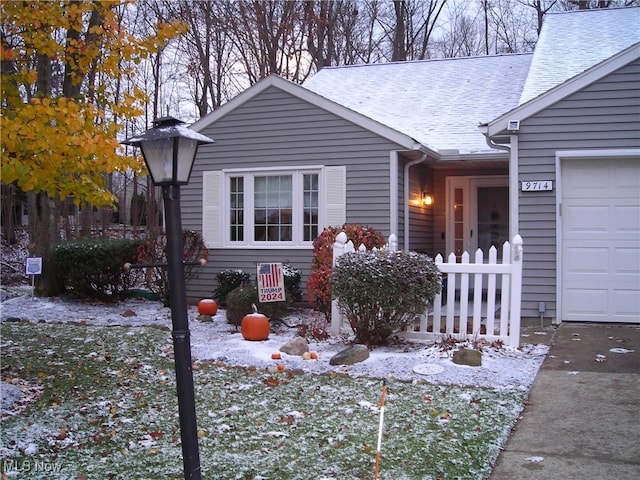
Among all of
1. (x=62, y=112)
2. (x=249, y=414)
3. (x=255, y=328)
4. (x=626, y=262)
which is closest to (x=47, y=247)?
(x=255, y=328)

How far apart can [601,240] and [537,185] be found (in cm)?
111

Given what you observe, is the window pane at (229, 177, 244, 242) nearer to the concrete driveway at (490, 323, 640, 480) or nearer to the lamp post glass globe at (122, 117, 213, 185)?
the concrete driveway at (490, 323, 640, 480)

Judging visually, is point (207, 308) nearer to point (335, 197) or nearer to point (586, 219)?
point (335, 197)

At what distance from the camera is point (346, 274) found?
23.8ft

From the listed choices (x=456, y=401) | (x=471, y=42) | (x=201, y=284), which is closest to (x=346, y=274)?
(x=456, y=401)

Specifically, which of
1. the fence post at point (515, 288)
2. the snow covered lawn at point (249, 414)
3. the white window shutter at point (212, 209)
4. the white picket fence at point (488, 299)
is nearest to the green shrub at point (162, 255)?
the white window shutter at point (212, 209)

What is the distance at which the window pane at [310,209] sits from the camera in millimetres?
11133

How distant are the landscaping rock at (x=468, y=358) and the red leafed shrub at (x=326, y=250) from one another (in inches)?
114

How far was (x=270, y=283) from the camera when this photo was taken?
8727mm

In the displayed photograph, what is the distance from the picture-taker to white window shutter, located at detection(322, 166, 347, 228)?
429 inches

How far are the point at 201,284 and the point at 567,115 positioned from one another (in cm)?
668

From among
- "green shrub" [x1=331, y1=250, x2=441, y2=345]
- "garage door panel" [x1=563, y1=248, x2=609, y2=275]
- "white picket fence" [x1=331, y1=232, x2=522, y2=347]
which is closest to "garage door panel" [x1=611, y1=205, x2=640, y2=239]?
"garage door panel" [x1=563, y1=248, x2=609, y2=275]

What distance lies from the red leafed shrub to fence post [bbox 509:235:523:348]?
2.74 m

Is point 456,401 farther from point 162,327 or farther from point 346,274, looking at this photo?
point 162,327
